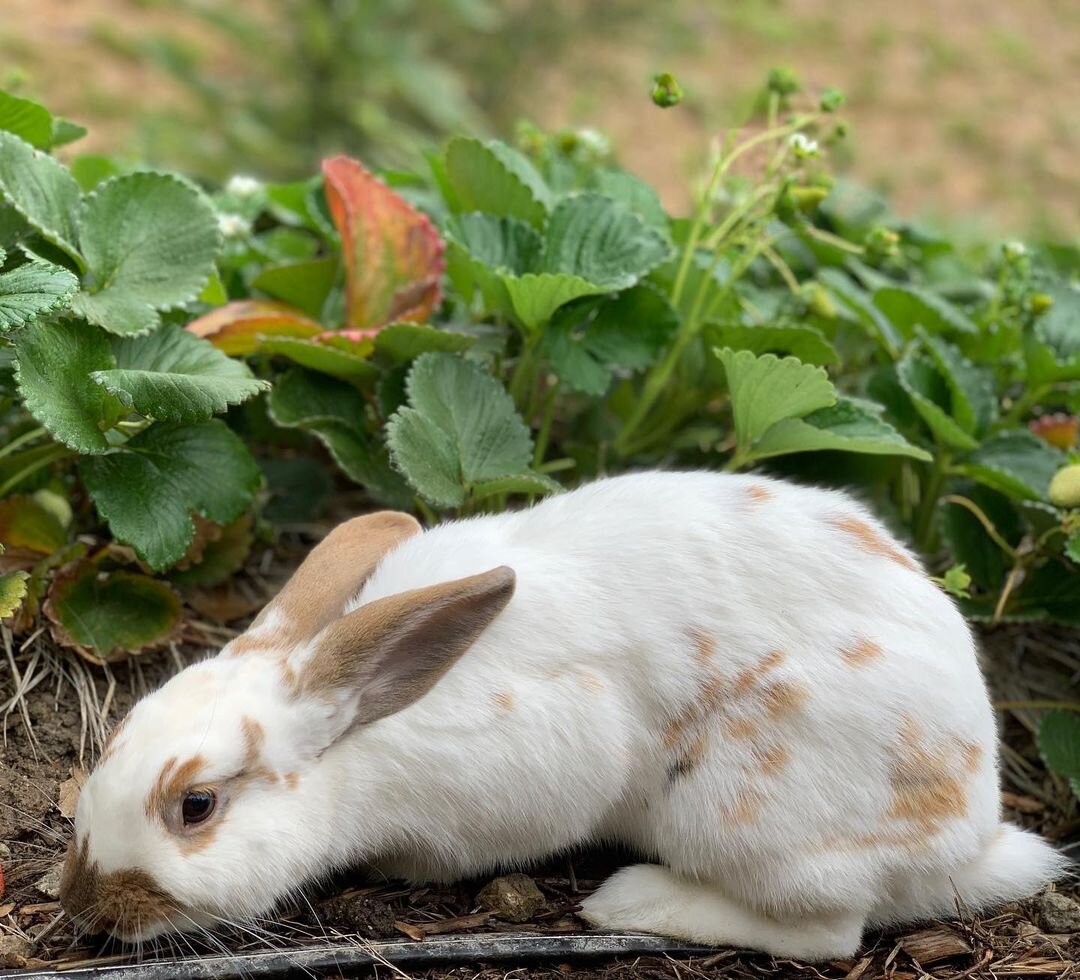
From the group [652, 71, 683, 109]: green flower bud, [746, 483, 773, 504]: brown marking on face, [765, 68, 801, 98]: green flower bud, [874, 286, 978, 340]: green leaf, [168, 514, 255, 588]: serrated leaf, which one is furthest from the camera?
[874, 286, 978, 340]: green leaf

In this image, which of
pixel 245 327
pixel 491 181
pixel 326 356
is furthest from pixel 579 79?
pixel 326 356

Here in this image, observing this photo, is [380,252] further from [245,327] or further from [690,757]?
[690,757]

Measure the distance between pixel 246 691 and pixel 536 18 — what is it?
19.0 ft

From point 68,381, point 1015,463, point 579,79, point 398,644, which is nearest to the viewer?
point 398,644

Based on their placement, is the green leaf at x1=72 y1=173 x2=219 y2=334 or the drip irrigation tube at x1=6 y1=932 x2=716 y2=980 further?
the green leaf at x1=72 y1=173 x2=219 y2=334

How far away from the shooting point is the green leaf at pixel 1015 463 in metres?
2.93

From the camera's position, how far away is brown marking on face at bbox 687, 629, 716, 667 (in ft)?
7.17

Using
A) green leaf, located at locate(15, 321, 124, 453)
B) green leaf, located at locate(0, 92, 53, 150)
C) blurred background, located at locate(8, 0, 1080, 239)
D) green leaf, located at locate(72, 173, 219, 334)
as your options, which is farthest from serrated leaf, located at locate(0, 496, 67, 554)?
blurred background, located at locate(8, 0, 1080, 239)

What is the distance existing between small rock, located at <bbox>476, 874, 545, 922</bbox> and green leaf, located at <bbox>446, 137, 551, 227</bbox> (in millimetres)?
1538

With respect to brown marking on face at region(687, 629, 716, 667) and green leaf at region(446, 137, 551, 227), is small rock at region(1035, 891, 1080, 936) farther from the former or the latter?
green leaf at region(446, 137, 551, 227)

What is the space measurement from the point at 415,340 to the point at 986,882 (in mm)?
1569

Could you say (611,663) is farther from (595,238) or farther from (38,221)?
(38,221)

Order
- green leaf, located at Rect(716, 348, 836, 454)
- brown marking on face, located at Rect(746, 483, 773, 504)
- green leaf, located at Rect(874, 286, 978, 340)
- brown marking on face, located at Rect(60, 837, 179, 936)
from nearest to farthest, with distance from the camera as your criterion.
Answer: brown marking on face, located at Rect(60, 837, 179, 936)
brown marking on face, located at Rect(746, 483, 773, 504)
green leaf, located at Rect(716, 348, 836, 454)
green leaf, located at Rect(874, 286, 978, 340)

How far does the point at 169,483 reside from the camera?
258cm
